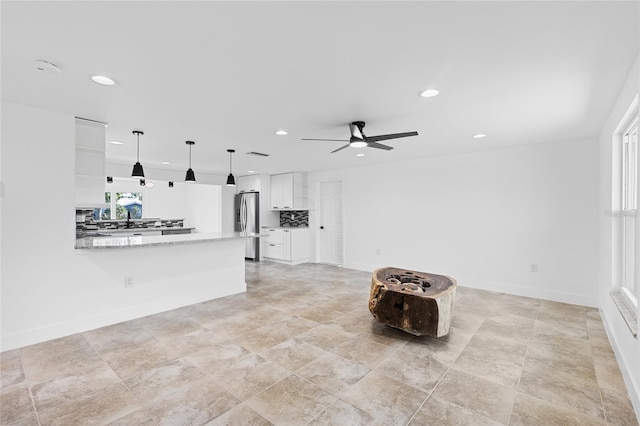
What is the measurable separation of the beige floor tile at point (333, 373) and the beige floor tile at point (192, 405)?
600 millimetres

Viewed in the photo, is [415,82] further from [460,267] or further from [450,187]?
[460,267]

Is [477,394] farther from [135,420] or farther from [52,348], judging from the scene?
[52,348]

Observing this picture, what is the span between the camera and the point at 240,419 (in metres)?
1.87

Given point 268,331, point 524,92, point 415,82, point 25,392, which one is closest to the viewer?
point 25,392

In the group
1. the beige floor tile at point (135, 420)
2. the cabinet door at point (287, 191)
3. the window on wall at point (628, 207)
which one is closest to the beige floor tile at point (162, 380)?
the beige floor tile at point (135, 420)

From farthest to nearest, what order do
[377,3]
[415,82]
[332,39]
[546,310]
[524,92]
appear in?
1. [546,310]
2. [524,92]
3. [415,82]
4. [332,39]
5. [377,3]

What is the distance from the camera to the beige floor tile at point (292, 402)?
1890 millimetres

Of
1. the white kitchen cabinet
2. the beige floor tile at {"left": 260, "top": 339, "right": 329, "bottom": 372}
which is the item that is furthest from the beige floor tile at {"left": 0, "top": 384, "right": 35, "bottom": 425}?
the white kitchen cabinet

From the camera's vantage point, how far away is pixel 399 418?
188 cm

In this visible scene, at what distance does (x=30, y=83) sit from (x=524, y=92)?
13.2 ft

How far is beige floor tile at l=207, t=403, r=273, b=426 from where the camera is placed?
6.01 feet

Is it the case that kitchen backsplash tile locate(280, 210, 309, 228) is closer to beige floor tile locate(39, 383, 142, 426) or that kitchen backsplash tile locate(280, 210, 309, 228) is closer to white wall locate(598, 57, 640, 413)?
white wall locate(598, 57, 640, 413)

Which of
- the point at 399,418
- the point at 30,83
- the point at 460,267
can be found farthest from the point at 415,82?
the point at 460,267

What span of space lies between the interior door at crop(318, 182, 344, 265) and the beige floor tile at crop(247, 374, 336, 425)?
502 cm
